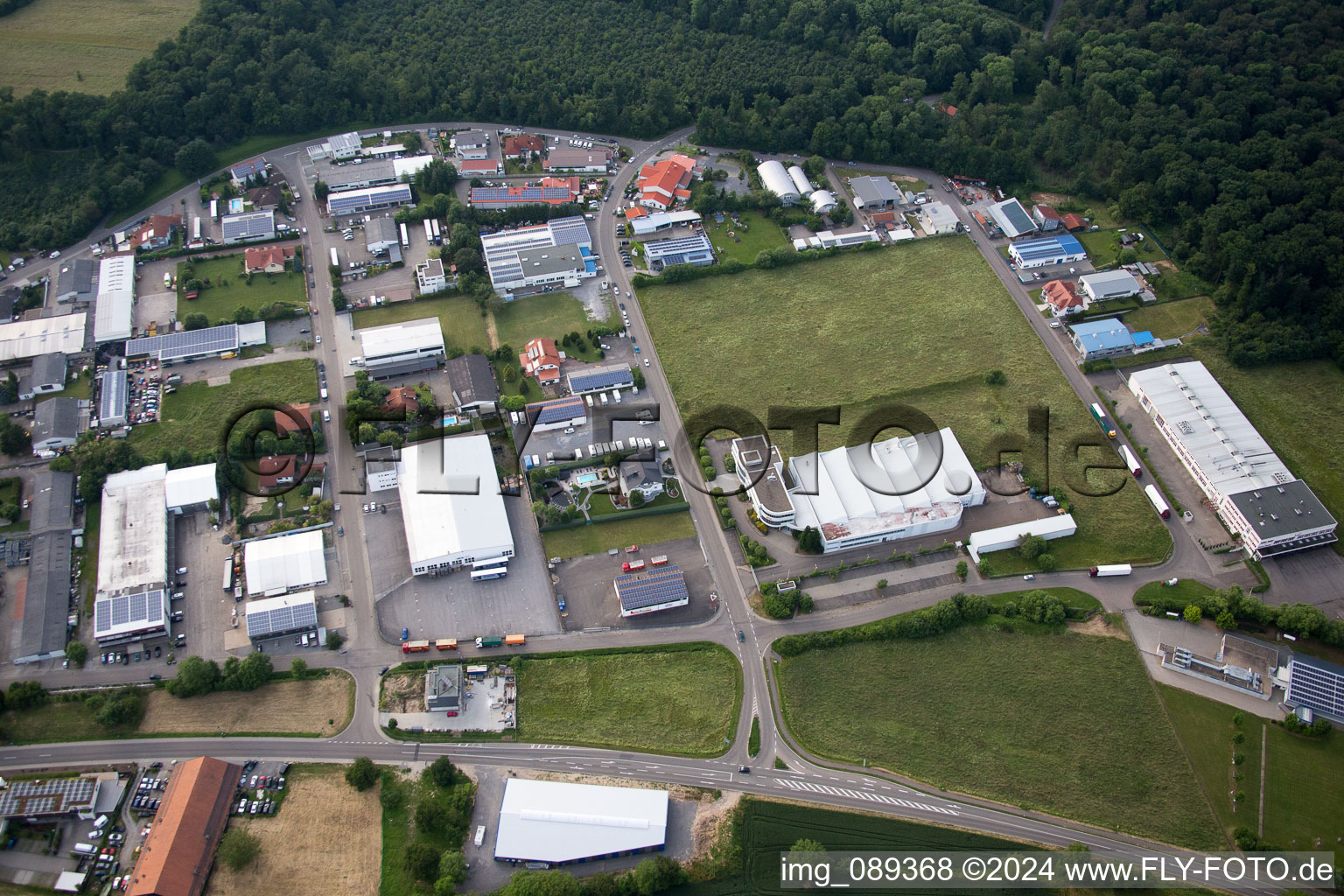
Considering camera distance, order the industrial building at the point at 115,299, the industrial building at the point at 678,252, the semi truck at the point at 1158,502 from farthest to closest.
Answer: the industrial building at the point at 678,252, the industrial building at the point at 115,299, the semi truck at the point at 1158,502

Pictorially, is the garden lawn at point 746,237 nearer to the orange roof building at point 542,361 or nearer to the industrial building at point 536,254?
the industrial building at point 536,254

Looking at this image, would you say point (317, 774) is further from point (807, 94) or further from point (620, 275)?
point (807, 94)

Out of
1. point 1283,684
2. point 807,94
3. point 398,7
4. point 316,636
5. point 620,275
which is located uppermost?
point 398,7

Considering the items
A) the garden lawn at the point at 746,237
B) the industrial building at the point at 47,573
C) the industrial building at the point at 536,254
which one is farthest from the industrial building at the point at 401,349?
the garden lawn at the point at 746,237

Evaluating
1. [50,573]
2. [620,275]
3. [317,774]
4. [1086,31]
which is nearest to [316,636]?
[317,774]

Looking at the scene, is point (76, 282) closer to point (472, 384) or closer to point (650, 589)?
point (472, 384)

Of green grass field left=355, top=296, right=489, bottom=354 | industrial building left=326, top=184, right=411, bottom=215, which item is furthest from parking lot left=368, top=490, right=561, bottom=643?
industrial building left=326, top=184, right=411, bottom=215

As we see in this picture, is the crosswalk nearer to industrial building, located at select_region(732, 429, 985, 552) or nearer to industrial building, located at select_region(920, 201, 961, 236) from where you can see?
industrial building, located at select_region(732, 429, 985, 552)
